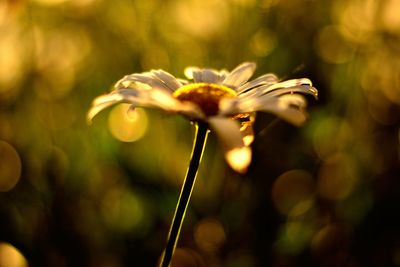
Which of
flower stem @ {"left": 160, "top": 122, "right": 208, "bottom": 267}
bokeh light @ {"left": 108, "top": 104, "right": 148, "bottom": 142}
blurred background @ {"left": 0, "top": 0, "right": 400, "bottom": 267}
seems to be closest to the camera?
flower stem @ {"left": 160, "top": 122, "right": 208, "bottom": 267}

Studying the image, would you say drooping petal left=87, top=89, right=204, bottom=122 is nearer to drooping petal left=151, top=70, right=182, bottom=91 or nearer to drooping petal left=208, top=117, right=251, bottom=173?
drooping petal left=208, top=117, right=251, bottom=173

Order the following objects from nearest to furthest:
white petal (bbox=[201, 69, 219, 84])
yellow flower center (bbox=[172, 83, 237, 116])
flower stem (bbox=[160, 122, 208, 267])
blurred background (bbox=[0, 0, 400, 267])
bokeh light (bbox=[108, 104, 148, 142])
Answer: flower stem (bbox=[160, 122, 208, 267])
yellow flower center (bbox=[172, 83, 237, 116])
white petal (bbox=[201, 69, 219, 84])
blurred background (bbox=[0, 0, 400, 267])
bokeh light (bbox=[108, 104, 148, 142])

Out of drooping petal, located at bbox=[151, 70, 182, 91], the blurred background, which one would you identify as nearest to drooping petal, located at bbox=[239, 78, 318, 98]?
drooping petal, located at bbox=[151, 70, 182, 91]

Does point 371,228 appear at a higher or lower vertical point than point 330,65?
lower

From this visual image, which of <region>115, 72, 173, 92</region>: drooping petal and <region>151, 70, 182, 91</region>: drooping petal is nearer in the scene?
<region>115, 72, 173, 92</region>: drooping petal

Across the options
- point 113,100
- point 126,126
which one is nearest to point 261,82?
point 113,100

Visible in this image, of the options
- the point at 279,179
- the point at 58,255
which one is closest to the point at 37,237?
the point at 58,255

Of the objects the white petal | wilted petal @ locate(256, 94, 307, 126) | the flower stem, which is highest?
the white petal

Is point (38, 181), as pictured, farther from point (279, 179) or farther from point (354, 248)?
point (354, 248)
